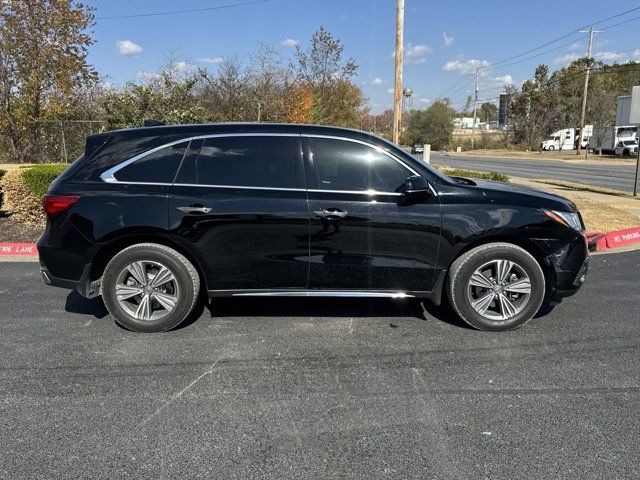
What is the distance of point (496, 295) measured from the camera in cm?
431

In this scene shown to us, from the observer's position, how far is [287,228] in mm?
4164

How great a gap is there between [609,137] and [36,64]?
4822cm

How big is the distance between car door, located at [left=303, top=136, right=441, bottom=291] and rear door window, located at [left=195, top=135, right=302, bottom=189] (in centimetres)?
17

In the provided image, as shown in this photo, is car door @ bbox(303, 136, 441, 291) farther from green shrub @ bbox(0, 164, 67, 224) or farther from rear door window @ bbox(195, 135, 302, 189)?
green shrub @ bbox(0, 164, 67, 224)

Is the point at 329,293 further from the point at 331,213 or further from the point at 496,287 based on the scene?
the point at 496,287

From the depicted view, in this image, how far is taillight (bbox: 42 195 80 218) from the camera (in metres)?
4.21

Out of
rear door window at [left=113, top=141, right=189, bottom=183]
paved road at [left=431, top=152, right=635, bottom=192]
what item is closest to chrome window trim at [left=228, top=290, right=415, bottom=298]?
rear door window at [left=113, top=141, right=189, bottom=183]

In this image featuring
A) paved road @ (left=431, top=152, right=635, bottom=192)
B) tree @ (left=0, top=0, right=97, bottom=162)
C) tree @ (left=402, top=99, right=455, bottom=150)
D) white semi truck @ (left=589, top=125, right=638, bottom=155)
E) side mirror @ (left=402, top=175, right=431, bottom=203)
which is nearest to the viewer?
side mirror @ (left=402, top=175, right=431, bottom=203)

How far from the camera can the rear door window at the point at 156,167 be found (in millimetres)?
4234

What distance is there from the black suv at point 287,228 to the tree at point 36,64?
14271 millimetres

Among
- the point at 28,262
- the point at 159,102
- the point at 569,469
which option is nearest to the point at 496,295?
the point at 569,469

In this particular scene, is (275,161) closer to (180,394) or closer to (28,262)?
(180,394)

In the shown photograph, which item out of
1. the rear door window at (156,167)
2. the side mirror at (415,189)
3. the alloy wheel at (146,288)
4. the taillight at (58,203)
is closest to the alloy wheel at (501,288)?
the side mirror at (415,189)

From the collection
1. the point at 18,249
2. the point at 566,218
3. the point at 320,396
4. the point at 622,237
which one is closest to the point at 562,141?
the point at 622,237
